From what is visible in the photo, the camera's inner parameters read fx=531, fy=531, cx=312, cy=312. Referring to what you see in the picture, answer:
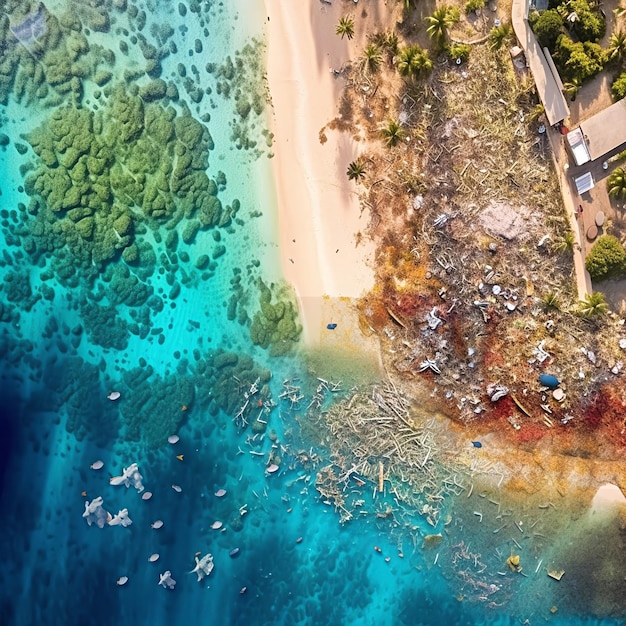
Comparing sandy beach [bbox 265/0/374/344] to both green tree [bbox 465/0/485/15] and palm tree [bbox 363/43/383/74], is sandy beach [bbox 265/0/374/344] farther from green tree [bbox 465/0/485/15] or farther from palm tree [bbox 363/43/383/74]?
green tree [bbox 465/0/485/15]

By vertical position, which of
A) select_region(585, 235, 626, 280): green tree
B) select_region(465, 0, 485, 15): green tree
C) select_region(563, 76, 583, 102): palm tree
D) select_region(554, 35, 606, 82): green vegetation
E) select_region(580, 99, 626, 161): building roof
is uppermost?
select_region(465, 0, 485, 15): green tree

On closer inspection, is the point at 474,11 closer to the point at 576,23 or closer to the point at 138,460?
the point at 576,23

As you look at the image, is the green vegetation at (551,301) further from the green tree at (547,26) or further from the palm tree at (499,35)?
the palm tree at (499,35)

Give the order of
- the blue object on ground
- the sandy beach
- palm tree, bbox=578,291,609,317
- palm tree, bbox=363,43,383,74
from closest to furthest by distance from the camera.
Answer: palm tree, bbox=578,291,609,317, palm tree, bbox=363,43,383,74, the blue object on ground, the sandy beach

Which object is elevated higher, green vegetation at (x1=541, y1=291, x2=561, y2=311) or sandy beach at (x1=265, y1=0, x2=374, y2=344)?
sandy beach at (x1=265, y1=0, x2=374, y2=344)

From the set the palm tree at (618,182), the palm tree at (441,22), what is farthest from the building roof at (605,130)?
the palm tree at (441,22)

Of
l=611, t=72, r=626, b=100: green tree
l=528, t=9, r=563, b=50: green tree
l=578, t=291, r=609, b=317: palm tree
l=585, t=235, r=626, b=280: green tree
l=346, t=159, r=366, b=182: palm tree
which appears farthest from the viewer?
l=346, t=159, r=366, b=182: palm tree

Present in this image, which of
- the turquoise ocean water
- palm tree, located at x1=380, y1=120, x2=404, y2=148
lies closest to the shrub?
palm tree, located at x1=380, y1=120, x2=404, y2=148

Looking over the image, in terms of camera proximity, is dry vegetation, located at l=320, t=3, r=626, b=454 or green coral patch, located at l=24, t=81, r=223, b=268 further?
green coral patch, located at l=24, t=81, r=223, b=268
